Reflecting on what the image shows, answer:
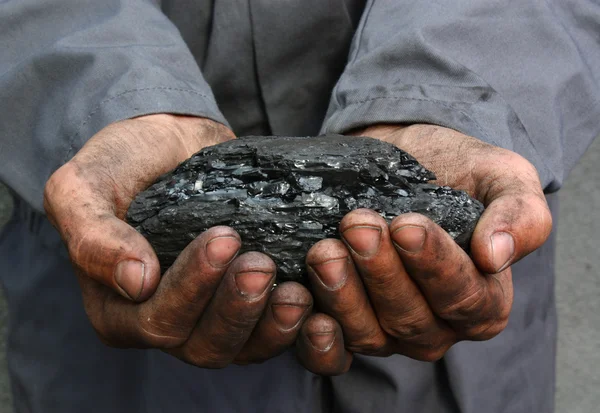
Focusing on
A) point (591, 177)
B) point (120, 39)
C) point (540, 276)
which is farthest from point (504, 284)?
point (591, 177)

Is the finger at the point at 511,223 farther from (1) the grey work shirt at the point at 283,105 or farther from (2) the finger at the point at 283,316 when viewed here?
(2) the finger at the point at 283,316

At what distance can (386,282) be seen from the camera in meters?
1.29

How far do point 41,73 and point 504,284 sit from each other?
49.1 inches

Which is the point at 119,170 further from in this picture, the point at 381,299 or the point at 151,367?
the point at 381,299

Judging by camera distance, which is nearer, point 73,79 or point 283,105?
point 73,79

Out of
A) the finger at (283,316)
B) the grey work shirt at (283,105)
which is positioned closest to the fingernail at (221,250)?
the finger at (283,316)

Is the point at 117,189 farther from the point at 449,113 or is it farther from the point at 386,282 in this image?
the point at 449,113

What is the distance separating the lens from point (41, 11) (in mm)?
1771

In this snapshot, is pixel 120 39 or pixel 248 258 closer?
pixel 248 258

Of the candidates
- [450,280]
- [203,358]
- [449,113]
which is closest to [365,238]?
[450,280]

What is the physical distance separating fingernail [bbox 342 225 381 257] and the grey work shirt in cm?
55

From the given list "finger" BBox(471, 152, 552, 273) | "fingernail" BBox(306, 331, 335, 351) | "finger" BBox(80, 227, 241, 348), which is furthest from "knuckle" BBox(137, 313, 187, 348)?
"finger" BBox(471, 152, 552, 273)

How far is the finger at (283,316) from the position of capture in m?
1.29

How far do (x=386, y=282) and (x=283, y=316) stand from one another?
0.68ft
